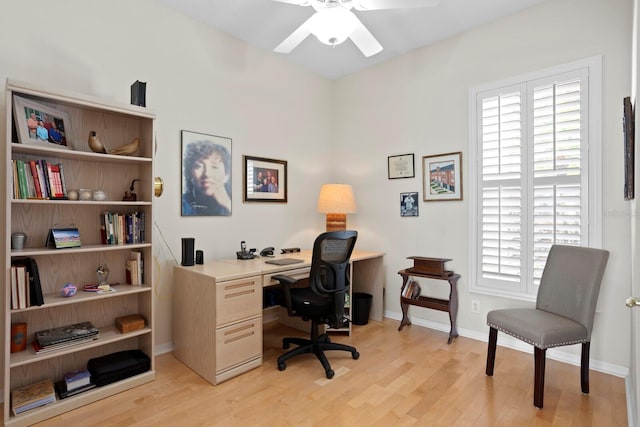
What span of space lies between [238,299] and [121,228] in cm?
97

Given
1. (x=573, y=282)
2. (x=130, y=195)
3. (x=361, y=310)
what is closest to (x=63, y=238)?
(x=130, y=195)

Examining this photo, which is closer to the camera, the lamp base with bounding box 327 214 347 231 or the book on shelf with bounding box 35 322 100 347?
the book on shelf with bounding box 35 322 100 347

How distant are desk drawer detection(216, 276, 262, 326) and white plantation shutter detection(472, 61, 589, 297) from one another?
2.05m

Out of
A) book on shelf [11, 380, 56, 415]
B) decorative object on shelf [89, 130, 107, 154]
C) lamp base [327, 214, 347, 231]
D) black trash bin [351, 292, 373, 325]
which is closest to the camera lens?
book on shelf [11, 380, 56, 415]

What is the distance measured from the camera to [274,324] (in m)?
3.62

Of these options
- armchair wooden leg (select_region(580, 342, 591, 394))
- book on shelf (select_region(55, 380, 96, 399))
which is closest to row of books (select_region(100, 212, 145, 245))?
book on shelf (select_region(55, 380, 96, 399))

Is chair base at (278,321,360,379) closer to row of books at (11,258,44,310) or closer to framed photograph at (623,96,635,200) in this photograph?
row of books at (11,258,44,310)

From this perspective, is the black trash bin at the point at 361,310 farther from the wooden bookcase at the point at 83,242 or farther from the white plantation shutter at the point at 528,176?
the wooden bookcase at the point at 83,242

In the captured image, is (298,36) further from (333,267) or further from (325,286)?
(325,286)

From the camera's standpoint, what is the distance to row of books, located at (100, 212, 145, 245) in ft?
7.63

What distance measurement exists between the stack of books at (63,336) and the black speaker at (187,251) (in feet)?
2.46

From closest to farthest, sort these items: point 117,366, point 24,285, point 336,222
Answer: point 24,285, point 117,366, point 336,222

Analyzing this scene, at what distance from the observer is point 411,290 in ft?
11.2

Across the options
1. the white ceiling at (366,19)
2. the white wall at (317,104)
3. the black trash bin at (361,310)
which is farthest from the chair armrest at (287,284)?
the white ceiling at (366,19)
